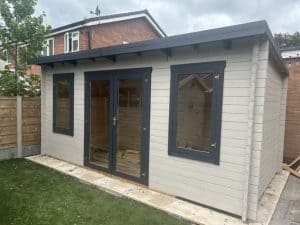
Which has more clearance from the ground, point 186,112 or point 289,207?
point 186,112

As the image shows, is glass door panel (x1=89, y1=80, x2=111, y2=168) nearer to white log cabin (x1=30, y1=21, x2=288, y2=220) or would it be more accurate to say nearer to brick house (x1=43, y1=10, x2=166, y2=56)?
white log cabin (x1=30, y1=21, x2=288, y2=220)

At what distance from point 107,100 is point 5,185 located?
2.28m

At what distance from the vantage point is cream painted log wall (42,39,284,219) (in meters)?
3.30

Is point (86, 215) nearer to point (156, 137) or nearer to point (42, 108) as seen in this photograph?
point (156, 137)

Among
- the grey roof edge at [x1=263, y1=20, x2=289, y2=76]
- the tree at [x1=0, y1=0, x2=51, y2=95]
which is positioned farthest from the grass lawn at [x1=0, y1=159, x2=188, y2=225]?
the tree at [x1=0, y1=0, x2=51, y2=95]

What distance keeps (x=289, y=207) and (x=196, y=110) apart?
6.61 ft

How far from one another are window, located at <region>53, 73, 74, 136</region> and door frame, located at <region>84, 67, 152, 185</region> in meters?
0.53

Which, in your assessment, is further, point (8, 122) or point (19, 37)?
point (19, 37)

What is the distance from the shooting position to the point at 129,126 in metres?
4.71

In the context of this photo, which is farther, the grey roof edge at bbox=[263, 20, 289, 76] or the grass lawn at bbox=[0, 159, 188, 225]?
the grass lawn at bbox=[0, 159, 188, 225]

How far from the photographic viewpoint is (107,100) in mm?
5031

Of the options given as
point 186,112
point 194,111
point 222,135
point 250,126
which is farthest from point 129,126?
point 250,126

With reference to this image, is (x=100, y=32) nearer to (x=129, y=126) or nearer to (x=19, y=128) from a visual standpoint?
(x=19, y=128)

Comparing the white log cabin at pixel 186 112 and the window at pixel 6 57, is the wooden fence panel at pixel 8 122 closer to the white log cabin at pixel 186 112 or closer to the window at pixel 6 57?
the white log cabin at pixel 186 112
